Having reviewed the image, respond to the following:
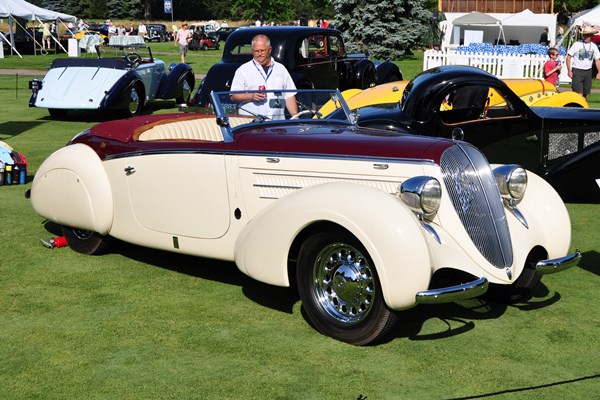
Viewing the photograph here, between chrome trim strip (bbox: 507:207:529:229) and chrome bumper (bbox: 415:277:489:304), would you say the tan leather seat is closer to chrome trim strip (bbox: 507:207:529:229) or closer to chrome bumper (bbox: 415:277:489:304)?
chrome trim strip (bbox: 507:207:529:229)

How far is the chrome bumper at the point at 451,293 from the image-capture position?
445 cm

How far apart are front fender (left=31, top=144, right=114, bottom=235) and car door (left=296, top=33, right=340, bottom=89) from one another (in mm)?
Answer: 8783

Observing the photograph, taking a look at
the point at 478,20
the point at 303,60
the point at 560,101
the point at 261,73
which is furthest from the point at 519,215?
the point at 478,20

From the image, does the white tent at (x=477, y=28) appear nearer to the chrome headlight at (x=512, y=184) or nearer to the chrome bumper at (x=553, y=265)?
the chrome headlight at (x=512, y=184)

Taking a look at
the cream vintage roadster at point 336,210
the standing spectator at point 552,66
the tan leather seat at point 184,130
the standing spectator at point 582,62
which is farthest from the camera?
the standing spectator at point 552,66

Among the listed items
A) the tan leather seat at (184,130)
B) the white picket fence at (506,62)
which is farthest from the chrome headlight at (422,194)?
the white picket fence at (506,62)

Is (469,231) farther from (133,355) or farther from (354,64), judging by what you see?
(354,64)

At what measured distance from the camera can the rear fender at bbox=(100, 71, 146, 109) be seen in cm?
1526

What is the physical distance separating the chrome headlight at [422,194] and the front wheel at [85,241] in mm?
2928

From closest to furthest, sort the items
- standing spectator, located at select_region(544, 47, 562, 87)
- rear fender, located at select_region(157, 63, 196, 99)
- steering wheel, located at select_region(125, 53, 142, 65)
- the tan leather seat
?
1. the tan leather seat
2. steering wheel, located at select_region(125, 53, 142, 65)
3. standing spectator, located at select_region(544, 47, 562, 87)
4. rear fender, located at select_region(157, 63, 196, 99)

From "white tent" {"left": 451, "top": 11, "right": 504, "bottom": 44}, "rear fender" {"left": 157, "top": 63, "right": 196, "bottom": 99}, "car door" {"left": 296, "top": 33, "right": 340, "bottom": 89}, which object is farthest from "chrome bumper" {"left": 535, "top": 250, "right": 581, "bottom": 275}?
"white tent" {"left": 451, "top": 11, "right": 504, "bottom": 44}

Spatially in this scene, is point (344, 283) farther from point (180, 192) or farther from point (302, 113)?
point (302, 113)

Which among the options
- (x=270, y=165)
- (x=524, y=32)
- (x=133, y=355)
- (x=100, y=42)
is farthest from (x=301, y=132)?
(x=524, y=32)

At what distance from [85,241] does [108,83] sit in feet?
30.7
